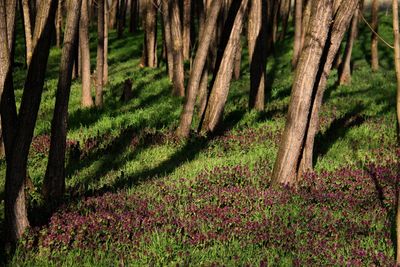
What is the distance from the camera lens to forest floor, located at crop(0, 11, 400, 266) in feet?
19.7

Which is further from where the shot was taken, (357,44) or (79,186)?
(357,44)

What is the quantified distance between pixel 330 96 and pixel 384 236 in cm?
1189

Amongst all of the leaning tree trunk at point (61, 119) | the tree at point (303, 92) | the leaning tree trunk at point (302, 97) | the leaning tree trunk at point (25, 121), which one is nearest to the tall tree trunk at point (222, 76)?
the tree at point (303, 92)

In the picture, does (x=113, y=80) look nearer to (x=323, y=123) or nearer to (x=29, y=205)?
(x=323, y=123)

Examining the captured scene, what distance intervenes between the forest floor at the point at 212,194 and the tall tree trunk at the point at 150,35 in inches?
357

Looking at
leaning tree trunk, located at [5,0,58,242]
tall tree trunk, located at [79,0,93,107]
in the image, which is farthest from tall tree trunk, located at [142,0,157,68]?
leaning tree trunk, located at [5,0,58,242]

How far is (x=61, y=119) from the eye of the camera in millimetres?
7328

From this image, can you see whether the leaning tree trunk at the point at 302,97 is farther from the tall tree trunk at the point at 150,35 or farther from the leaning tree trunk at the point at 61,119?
the tall tree trunk at the point at 150,35

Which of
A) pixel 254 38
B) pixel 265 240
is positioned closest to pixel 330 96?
pixel 254 38

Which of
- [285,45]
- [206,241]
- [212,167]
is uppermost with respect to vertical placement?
[206,241]

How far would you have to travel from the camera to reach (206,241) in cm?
624

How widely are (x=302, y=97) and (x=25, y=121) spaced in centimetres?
439

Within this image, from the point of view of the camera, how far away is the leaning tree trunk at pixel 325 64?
9116 millimetres

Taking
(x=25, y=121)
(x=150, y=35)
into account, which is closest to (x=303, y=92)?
(x=25, y=121)
